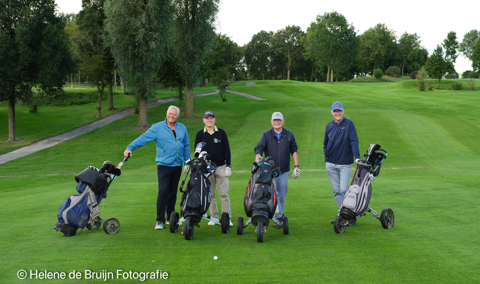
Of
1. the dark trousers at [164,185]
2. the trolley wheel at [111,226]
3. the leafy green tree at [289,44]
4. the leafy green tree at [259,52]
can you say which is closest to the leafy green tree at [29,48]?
the dark trousers at [164,185]

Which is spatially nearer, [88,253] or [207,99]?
[88,253]

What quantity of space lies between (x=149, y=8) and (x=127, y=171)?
15160 millimetres

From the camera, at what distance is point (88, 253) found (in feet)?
17.4

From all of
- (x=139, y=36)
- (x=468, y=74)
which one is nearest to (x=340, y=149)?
(x=139, y=36)

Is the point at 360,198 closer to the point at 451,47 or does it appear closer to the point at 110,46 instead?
the point at 110,46

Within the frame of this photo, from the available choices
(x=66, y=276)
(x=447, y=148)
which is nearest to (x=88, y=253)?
(x=66, y=276)

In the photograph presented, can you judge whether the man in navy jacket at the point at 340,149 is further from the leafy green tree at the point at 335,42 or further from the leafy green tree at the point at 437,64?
the leafy green tree at the point at 335,42

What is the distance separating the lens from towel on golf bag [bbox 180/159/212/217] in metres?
6.33

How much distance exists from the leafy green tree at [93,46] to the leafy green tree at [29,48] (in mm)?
4018

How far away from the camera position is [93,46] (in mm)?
34469

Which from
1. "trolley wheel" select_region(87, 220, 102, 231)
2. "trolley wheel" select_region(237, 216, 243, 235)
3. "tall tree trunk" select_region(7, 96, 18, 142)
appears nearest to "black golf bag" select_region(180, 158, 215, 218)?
"trolley wheel" select_region(237, 216, 243, 235)

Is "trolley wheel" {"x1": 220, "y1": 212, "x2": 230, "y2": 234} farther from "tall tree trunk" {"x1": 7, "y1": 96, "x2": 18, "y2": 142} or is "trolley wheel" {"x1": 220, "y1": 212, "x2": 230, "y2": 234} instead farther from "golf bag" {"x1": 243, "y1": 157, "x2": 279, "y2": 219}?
"tall tree trunk" {"x1": 7, "y1": 96, "x2": 18, "y2": 142}

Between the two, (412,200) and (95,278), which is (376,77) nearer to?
(412,200)

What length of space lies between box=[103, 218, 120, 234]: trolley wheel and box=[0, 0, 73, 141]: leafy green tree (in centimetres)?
2490
